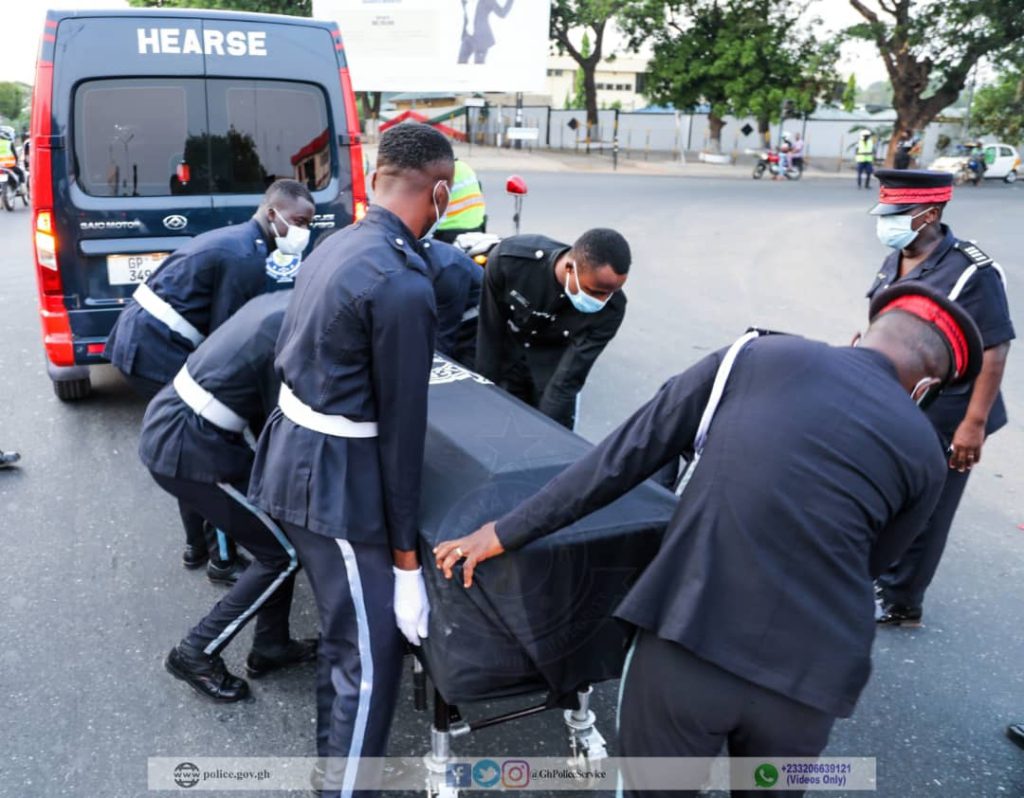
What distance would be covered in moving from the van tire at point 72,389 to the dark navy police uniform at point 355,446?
402 centimetres

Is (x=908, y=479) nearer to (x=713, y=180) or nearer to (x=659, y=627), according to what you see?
(x=659, y=627)

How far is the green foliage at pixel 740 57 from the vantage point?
105 feet

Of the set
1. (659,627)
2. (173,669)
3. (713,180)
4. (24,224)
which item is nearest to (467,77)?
(24,224)

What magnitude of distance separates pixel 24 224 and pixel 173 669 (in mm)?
13682

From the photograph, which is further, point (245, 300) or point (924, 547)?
point (245, 300)

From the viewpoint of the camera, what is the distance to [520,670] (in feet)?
6.81

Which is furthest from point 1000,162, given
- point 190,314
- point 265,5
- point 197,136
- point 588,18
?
point 190,314

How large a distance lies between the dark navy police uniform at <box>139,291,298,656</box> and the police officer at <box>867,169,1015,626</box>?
7.43ft

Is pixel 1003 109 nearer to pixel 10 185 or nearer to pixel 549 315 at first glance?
pixel 10 185

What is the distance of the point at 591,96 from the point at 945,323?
Result: 36278 millimetres

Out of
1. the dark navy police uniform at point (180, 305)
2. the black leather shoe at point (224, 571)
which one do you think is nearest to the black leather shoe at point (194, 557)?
the black leather shoe at point (224, 571)

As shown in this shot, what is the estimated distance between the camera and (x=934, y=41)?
88.8 feet

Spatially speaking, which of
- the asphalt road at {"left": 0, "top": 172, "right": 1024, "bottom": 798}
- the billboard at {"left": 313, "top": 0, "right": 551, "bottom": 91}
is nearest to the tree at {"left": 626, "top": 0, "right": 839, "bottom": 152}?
the billboard at {"left": 313, "top": 0, "right": 551, "bottom": 91}

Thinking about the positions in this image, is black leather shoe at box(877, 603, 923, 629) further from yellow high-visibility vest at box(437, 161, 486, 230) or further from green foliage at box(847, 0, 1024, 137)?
green foliage at box(847, 0, 1024, 137)
